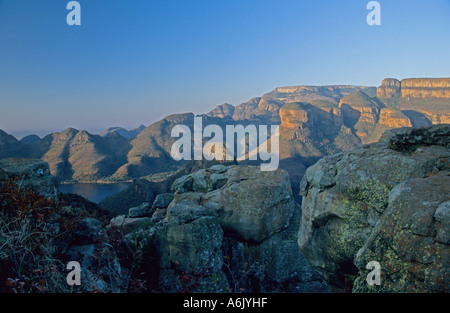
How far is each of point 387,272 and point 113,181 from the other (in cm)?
14937

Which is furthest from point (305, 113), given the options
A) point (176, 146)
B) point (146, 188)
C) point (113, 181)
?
point (146, 188)

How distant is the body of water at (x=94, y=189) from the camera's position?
4370 inches

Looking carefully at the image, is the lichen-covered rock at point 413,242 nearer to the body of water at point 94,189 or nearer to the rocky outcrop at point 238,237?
the rocky outcrop at point 238,237

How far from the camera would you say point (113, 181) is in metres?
140

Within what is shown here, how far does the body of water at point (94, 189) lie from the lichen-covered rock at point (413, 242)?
4491 inches

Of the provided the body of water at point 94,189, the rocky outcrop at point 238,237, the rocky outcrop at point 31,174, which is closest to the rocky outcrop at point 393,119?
the body of water at point 94,189

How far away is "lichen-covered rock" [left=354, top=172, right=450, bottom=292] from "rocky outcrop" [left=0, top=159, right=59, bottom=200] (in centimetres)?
1061

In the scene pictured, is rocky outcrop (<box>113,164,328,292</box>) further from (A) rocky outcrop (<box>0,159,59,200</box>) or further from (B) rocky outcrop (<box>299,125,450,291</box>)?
(A) rocky outcrop (<box>0,159,59,200</box>)

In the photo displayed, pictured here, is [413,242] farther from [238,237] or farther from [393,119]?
[393,119]

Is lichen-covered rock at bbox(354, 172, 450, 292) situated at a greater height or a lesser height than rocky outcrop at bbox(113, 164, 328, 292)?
greater

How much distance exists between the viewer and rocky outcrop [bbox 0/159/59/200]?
9695 millimetres

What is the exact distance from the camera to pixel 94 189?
406 feet

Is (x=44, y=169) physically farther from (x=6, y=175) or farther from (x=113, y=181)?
(x=113, y=181)

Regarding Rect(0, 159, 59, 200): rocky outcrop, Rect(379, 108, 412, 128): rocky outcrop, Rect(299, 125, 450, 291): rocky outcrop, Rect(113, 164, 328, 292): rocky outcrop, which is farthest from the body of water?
Rect(379, 108, 412, 128): rocky outcrop
